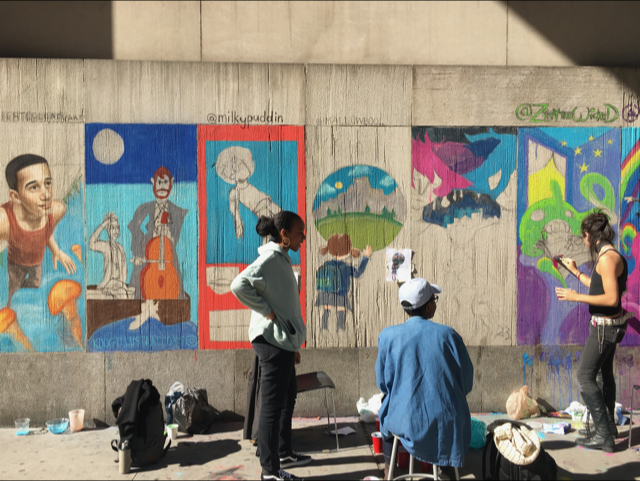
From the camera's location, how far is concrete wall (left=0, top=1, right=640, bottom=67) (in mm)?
5273

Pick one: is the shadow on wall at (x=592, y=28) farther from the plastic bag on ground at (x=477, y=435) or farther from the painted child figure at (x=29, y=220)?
the painted child figure at (x=29, y=220)

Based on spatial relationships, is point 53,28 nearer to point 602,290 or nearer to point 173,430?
point 173,430

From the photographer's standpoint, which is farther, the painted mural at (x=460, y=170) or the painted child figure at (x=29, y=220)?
the painted mural at (x=460, y=170)

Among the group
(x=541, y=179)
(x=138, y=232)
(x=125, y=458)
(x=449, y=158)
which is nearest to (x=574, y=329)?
(x=541, y=179)

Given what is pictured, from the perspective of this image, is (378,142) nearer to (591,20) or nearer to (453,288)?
(453,288)

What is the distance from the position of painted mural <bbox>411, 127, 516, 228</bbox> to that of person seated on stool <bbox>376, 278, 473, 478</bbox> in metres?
2.22

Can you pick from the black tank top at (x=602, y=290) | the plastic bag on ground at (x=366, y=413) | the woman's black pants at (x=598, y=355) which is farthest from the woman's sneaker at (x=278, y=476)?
the black tank top at (x=602, y=290)

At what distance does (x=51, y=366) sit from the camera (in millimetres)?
5004

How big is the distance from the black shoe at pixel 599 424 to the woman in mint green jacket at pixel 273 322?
258 centimetres

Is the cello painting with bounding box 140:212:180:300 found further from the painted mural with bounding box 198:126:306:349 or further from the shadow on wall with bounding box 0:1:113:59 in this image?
the shadow on wall with bounding box 0:1:113:59

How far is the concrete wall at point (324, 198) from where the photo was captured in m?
5.02

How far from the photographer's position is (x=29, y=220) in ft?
16.5

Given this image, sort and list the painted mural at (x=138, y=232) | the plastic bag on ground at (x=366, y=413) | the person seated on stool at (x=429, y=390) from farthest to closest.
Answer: the painted mural at (x=138, y=232)
the plastic bag on ground at (x=366, y=413)
the person seated on stool at (x=429, y=390)

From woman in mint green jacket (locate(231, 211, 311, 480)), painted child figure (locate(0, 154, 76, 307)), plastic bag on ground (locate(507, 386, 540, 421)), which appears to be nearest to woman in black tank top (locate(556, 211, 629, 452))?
plastic bag on ground (locate(507, 386, 540, 421))
